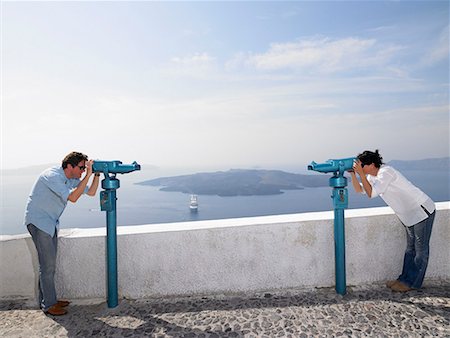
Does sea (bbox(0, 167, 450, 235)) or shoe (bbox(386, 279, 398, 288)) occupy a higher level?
shoe (bbox(386, 279, 398, 288))

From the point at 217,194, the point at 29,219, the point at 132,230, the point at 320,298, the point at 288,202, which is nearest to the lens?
the point at 29,219

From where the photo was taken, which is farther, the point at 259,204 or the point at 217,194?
the point at 217,194

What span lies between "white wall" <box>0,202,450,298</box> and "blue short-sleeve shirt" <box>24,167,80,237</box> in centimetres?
33

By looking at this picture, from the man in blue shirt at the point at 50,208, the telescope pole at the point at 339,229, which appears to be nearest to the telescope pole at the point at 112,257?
the man in blue shirt at the point at 50,208

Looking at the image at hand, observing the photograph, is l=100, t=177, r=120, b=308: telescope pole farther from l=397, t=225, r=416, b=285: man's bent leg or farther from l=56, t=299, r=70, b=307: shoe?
l=397, t=225, r=416, b=285: man's bent leg

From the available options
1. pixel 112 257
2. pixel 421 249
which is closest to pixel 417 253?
pixel 421 249

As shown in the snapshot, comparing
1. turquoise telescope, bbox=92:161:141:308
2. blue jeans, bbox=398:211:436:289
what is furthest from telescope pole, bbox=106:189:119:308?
blue jeans, bbox=398:211:436:289

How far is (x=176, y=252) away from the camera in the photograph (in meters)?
2.86

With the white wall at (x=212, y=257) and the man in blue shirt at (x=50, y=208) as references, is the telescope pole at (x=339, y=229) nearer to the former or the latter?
the white wall at (x=212, y=257)

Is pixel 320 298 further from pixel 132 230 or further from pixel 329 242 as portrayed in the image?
pixel 132 230

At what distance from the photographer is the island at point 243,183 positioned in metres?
166

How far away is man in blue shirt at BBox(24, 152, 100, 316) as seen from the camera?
256cm

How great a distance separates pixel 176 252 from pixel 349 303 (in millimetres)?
1799

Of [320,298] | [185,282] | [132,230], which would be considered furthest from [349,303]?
[132,230]
